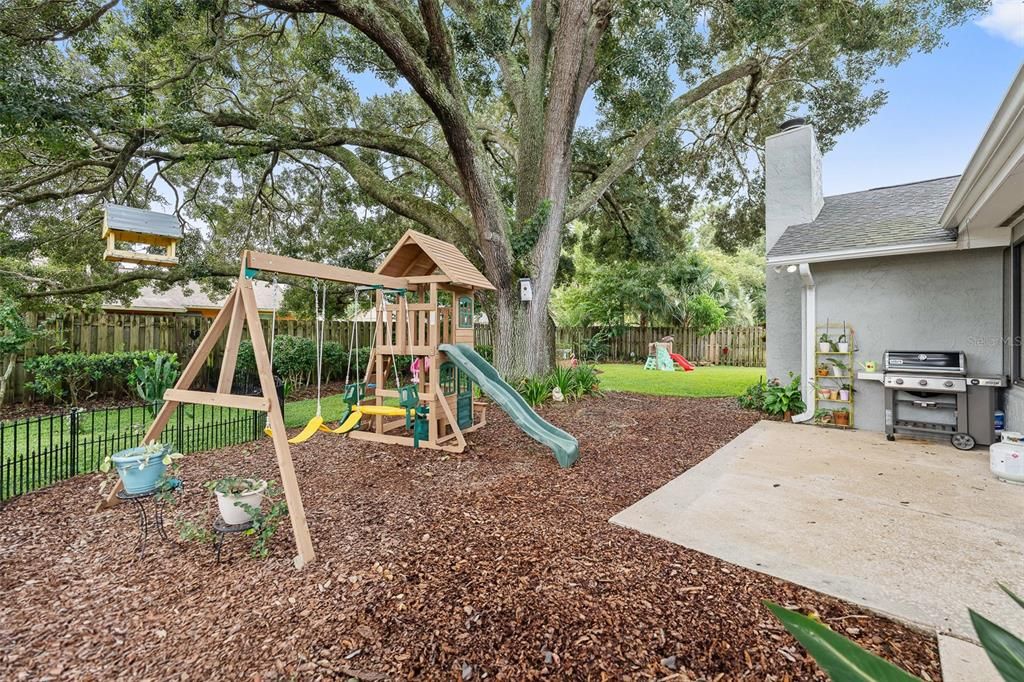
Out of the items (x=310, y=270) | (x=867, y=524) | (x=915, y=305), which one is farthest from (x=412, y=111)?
(x=867, y=524)

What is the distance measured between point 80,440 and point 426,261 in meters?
4.59

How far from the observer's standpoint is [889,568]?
100 inches

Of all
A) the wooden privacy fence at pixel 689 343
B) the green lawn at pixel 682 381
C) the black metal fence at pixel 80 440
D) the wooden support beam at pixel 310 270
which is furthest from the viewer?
the wooden privacy fence at pixel 689 343

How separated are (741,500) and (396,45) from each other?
620 centimetres

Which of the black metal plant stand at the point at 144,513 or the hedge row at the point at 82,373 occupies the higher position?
the hedge row at the point at 82,373

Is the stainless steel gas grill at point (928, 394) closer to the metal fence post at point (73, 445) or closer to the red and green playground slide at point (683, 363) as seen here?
the red and green playground slide at point (683, 363)

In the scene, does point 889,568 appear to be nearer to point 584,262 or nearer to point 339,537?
point 339,537

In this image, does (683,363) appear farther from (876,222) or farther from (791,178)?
(876,222)

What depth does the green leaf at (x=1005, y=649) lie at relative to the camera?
700mm

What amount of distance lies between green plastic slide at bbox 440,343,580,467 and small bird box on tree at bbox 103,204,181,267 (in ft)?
10.2

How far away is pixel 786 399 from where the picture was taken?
6.73m

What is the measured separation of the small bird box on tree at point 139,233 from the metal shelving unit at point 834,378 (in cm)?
819

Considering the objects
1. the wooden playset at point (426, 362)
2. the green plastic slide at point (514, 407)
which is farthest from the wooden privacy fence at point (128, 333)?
the green plastic slide at point (514, 407)

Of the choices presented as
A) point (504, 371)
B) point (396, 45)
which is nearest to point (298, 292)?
point (504, 371)
